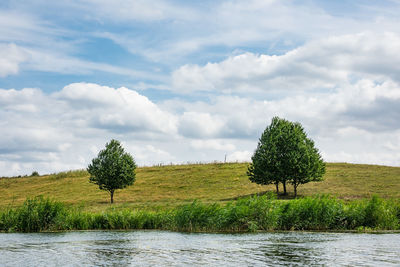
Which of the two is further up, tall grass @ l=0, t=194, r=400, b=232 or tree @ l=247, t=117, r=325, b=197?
tree @ l=247, t=117, r=325, b=197

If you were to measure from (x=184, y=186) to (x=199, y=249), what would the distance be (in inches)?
2158

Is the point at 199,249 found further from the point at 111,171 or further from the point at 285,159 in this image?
the point at 111,171

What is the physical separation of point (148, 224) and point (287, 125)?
1530 inches

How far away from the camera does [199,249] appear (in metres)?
23.5

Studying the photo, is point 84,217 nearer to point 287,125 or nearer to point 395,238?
point 395,238

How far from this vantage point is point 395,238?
27141 mm

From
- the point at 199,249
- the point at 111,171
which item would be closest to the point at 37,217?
the point at 199,249

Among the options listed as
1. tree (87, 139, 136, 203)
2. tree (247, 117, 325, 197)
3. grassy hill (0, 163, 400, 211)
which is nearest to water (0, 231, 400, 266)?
grassy hill (0, 163, 400, 211)

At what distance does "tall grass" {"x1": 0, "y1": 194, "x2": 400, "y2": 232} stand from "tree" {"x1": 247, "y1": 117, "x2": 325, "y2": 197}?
29.4m

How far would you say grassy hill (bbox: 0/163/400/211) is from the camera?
6425 centimetres

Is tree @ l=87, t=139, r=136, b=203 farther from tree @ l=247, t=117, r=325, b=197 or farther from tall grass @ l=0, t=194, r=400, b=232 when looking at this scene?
tall grass @ l=0, t=194, r=400, b=232

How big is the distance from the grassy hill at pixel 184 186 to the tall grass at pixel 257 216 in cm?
2160

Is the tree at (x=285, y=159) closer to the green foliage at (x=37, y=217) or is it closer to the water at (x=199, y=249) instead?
the water at (x=199, y=249)

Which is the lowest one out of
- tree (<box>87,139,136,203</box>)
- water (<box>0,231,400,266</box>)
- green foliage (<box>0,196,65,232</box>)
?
water (<box>0,231,400,266</box>)
